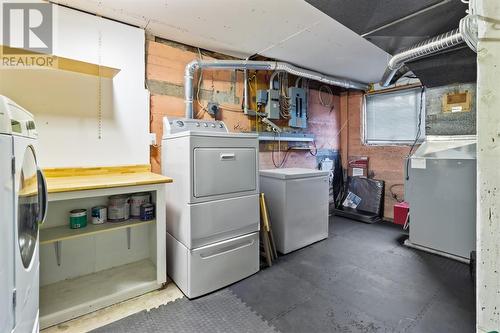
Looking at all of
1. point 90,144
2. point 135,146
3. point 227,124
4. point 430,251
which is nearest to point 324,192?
point 430,251

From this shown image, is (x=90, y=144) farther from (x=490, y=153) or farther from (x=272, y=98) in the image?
(x=490, y=153)

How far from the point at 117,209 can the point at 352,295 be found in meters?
2.05

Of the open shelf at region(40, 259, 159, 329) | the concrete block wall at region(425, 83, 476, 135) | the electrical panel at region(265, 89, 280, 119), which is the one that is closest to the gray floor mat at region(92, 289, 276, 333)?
the open shelf at region(40, 259, 159, 329)

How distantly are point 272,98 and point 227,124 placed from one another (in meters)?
0.77

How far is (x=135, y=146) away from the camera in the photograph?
2.35 metres

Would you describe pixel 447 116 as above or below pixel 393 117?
below

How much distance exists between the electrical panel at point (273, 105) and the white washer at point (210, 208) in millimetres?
1245

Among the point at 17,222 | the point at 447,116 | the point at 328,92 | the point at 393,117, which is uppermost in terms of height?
the point at 328,92

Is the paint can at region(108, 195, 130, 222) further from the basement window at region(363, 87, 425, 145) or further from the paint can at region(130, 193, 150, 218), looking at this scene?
the basement window at region(363, 87, 425, 145)

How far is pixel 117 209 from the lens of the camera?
2.05 meters

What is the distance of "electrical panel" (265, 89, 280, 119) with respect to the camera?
3.33m

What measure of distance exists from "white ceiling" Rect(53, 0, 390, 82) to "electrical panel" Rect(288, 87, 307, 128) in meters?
0.48

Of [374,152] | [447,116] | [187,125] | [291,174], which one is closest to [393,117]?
[374,152]

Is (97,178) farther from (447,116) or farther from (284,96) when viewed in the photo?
(447,116)
